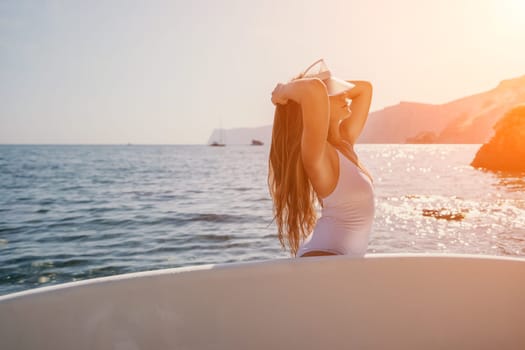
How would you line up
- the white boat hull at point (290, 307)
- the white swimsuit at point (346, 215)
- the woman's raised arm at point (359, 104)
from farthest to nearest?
the woman's raised arm at point (359, 104), the white swimsuit at point (346, 215), the white boat hull at point (290, 307)

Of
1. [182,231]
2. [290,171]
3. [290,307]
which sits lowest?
[182,231]

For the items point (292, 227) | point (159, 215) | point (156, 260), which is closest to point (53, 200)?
point (159, 215)

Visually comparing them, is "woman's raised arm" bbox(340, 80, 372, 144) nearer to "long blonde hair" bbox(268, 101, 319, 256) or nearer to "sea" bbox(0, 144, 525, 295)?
"long blonde hair" bbox(268, 101, 319, 256)

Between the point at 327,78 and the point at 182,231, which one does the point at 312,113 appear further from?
the point at 182,231

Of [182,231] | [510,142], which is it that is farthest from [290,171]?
[510,142]

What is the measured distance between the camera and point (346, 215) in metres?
2.21

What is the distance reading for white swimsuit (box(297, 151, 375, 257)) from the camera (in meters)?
2.19

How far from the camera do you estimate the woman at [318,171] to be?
2.07 m

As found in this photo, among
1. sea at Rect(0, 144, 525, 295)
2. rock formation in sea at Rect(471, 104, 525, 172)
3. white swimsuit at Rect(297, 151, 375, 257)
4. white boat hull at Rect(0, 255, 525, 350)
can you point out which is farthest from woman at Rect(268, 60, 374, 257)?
rock formation in sea at Rect(471, 104, 525, 172)

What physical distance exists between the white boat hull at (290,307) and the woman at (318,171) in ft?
0.49

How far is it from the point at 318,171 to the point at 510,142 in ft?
103

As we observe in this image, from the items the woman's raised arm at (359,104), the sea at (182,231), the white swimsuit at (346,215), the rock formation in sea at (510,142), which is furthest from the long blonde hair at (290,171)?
the rock formation in sea at (510,142)

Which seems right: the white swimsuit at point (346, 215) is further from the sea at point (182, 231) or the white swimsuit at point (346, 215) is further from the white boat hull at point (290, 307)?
the sea at point (182, 231)

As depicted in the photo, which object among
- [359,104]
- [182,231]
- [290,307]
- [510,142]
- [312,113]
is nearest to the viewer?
[312,113]
